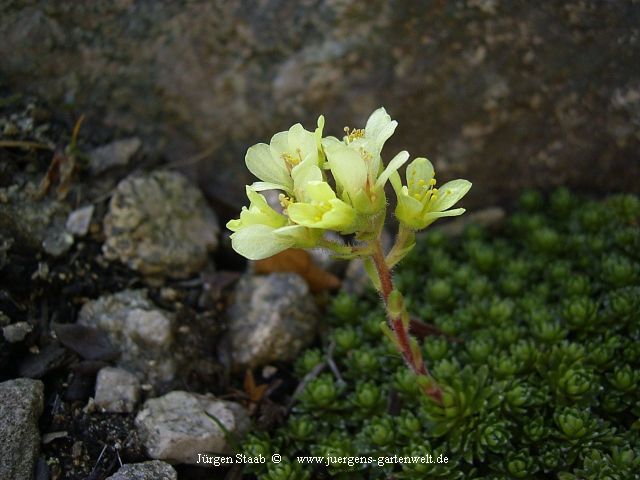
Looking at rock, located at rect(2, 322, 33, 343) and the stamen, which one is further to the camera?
rock, located at rect(2, 322, 33, 343)

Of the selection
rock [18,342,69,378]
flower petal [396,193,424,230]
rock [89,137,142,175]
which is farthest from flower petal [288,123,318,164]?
rock [89,137,142,175]

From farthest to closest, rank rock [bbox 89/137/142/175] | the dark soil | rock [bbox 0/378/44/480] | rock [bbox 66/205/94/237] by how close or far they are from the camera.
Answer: rock [bbox 89/137/142/175]
rock [bbox 66/205/94/237]
the dark soil
rock [bbox 0/378/44/480]

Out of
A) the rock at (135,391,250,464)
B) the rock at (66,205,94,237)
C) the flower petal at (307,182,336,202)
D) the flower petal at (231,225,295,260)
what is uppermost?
the flower petal at (307,182,336,202)

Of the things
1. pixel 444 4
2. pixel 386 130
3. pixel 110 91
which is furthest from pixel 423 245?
pixel 110 91

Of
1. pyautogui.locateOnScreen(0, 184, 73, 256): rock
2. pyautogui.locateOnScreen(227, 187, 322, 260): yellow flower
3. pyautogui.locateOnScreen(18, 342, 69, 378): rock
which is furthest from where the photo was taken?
pyautogui.locateOnScreen(0, 184, 73, 256): rock

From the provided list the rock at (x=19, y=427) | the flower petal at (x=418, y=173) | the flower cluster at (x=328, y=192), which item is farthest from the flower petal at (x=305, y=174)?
the rock at (x=19, y=427)

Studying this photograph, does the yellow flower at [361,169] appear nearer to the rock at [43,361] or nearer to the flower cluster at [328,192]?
the flower cluster at [328,192]

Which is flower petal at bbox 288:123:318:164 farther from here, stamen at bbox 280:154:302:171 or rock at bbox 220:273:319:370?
rock at bbox 220:273:319:370

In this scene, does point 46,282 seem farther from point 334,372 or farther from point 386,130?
point 386,130
